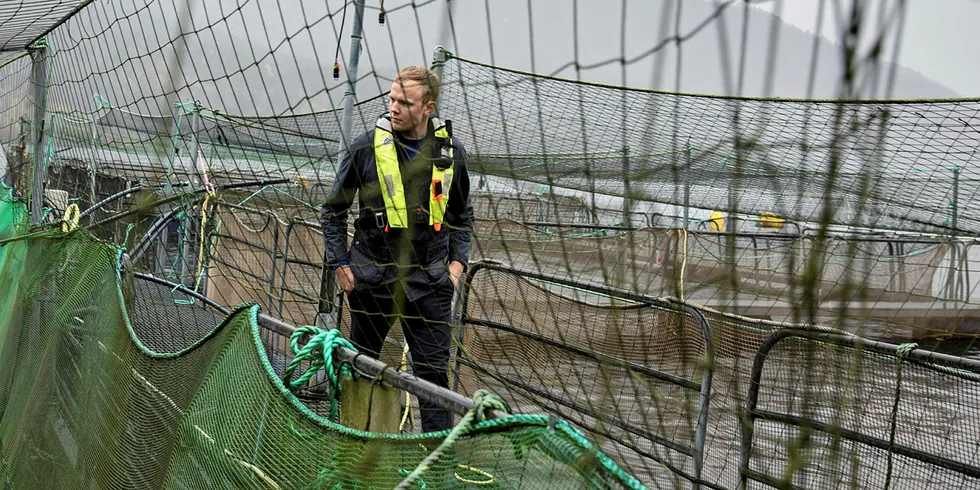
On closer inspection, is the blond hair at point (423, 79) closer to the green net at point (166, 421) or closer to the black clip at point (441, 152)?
the black clip at point (441, 152)

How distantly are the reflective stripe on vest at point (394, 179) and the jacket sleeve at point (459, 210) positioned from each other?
0.46 feet

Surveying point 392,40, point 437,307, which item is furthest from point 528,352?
point 392,40

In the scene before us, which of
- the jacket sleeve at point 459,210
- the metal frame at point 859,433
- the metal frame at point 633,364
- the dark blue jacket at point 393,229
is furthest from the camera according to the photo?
the jacket sleeve at point 459,210

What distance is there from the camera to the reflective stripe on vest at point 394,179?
11.5ft

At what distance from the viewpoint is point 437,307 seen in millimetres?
3750

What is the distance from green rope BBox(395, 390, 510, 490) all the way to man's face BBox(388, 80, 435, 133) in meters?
1.87

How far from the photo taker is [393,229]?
361 centimetres

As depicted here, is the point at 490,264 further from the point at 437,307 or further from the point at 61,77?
the point at 61,77

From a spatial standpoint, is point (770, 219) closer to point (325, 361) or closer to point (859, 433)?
point (859, 433)

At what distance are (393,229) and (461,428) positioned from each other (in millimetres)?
1996

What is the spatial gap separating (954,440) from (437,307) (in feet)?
7.55

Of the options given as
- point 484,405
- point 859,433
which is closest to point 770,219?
point 859,433

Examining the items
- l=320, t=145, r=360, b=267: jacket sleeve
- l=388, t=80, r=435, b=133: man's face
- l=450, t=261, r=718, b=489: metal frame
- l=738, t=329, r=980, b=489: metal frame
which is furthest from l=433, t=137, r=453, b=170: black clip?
l=738, t=329, r=980, b=489: metal frame

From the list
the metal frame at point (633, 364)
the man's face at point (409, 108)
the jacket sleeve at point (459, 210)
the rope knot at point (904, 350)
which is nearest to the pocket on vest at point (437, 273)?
the jacket sleeve at point (459, 210)
